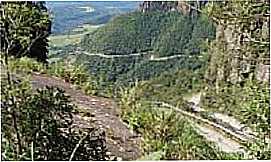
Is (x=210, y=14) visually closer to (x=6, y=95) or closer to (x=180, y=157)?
(x=180, y=157)

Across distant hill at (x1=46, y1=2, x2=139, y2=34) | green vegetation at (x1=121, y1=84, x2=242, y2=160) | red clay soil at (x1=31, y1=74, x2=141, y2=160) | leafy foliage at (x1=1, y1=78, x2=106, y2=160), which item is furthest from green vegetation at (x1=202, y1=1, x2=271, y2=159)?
red clay soil at (x1=31, y1=74, x2=141, y2=160)

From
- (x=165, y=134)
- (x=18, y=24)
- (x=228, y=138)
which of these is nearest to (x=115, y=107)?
(x=165, y=134)

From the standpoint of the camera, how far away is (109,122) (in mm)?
4098

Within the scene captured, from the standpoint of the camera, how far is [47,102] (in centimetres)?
187

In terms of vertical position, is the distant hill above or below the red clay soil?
above

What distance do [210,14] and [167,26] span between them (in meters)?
56.0

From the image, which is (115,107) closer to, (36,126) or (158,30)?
(36,126)

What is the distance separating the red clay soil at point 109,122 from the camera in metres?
3.37

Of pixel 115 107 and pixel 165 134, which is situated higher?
pixel 165 134

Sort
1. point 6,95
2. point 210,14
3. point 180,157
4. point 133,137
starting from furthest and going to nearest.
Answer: point 133,137 → point 210,14 → point 180,157 → point 6,95

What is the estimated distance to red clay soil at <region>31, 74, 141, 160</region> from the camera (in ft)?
11.1

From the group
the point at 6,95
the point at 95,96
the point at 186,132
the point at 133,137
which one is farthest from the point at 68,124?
the point at 95,96

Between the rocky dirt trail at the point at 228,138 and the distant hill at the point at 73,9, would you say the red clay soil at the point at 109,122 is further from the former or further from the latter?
the rocky dirt trail at the point at 228,138

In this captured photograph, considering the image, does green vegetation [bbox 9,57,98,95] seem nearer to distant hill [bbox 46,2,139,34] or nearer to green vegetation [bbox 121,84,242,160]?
green vegetation [bbox 121,84,242,160]
